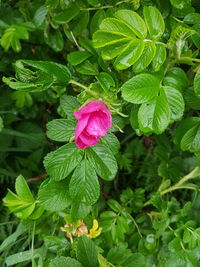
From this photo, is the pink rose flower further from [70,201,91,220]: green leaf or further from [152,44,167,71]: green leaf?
[70,201,91,220]: green leaf

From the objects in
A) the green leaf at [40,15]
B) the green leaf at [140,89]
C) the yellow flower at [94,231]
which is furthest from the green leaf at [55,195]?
the green leaf at [40,15]

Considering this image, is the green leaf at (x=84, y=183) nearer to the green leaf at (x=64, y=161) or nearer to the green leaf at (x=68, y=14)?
the green leaf at (x=64, y=161)

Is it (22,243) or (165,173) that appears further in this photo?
(22,243)

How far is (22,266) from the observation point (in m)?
1.44

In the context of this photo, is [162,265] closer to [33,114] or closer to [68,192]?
[68,192]

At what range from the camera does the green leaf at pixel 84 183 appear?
88 cm

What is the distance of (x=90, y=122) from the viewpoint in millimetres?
768

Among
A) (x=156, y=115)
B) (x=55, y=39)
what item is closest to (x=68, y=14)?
(x=55, y=39)

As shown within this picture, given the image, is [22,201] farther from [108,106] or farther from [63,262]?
[108,106]

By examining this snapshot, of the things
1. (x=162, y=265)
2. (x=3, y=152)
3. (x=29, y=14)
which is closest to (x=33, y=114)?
(x=3, y=152)

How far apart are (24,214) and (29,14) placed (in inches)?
26.4

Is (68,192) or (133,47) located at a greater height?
(133,47)

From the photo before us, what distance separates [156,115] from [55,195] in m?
0.34

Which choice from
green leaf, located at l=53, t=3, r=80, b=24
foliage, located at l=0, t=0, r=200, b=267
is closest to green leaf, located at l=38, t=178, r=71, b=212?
foliage, located at l=0, t=0, r=200, b=267
